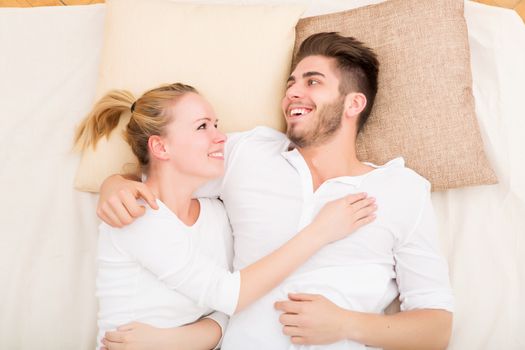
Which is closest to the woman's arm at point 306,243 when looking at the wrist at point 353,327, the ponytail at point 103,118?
the wrist at point 353,327

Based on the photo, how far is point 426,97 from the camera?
1.68 m

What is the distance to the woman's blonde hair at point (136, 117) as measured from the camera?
155 centimetres

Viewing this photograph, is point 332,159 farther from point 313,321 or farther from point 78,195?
point 78,195

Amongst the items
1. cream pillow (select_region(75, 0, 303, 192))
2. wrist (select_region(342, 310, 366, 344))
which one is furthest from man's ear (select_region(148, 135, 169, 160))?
wrist (select_region(342, 310, 366, 344))

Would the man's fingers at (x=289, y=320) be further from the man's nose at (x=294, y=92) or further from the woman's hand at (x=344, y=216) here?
the man's nose at (x=294, y=92)

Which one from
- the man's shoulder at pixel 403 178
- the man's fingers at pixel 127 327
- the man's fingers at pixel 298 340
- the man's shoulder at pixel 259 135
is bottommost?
the man's fingers at pixel 127 327

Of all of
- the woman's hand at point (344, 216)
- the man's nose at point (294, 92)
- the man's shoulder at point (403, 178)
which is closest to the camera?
the woman's hand at point (344, 216)

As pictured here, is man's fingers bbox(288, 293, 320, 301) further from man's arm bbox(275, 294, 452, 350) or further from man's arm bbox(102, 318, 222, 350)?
man's arm bbox(102, 318, 222, 350)

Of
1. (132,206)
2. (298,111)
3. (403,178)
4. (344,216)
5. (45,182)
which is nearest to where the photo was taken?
(132,206)

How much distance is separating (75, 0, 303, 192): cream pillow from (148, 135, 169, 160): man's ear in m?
0.23

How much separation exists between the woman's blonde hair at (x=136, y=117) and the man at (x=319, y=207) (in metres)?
0.15

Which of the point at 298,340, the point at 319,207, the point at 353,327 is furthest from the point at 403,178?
the point at 298,340

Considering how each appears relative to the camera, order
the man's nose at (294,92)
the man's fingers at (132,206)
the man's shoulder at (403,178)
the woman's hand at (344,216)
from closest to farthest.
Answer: the man's fingers at (132,206)
the woman's hand at (344,216)
the man's shoulder at (403,178)
the man's nose at (294,92)

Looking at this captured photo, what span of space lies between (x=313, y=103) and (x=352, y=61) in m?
0.22
